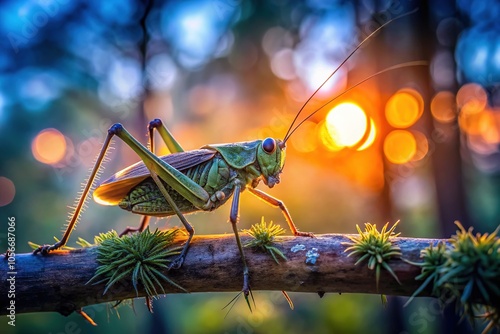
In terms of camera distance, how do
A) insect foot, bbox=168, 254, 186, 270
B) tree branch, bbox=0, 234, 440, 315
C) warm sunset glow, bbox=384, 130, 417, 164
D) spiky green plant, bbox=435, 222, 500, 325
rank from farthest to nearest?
warm sunset glow, bbox=384, 130, 417, 164 → insect foot, bbox=168, 254, 186, 270 → tree branch, bbox=0, 234, 440, 315 → spiky green plant, bbox=435, 222, 500, 325

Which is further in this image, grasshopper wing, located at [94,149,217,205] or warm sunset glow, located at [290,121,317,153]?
warm sunset glow, located at [290,121,317,153]

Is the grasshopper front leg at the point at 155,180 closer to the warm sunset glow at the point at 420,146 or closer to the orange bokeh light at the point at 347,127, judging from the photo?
the orange bokeh light at the point at 347,127

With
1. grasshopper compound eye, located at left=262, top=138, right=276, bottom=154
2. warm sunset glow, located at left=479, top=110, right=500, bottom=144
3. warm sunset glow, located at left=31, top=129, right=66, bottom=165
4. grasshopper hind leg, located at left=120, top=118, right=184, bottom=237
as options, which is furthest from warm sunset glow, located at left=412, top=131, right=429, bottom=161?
warm sunset glow, located at left=31, top=129, right=66, bottom=165

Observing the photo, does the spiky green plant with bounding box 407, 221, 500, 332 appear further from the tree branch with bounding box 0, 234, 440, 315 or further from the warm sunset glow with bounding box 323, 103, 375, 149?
the warm sunset glow with bounding box 323, 103, 375, 149

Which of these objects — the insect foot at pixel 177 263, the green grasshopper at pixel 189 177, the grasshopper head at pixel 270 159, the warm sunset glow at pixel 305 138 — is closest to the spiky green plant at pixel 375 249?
the green grasshopper at pixel 189 177

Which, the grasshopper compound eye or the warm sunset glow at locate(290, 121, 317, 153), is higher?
the warm sunset glow at locate(290, 121, 317, 153)

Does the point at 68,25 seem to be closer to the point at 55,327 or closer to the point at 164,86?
the point at 164,86

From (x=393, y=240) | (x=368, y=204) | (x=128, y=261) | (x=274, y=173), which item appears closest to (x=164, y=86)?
(x=368, y=204)

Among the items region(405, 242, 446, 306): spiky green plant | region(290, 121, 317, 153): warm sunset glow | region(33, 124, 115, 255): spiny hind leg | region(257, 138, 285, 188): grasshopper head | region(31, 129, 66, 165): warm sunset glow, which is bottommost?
region(405, 242, 446, 306): spiky green plant
